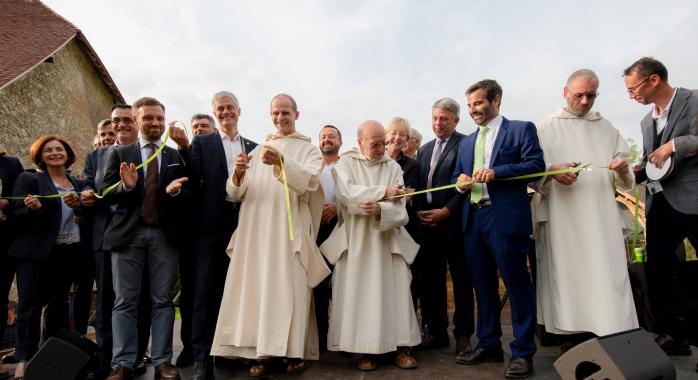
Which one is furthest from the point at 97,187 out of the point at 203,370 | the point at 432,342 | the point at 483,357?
the point at 483,357

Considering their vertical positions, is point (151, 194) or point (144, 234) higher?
point (151, 194)

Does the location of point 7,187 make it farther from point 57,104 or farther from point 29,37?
point 29,37

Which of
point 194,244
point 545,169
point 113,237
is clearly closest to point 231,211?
point 194,244

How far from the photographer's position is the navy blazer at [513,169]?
3711 mm

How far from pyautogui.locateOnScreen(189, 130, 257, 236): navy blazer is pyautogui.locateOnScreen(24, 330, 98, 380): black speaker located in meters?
1.30

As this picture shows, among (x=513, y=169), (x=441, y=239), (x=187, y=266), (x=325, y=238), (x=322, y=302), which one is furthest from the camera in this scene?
(x=325, y=238)

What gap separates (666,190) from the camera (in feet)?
12.5

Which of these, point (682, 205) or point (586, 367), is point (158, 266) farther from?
point (682, 205)

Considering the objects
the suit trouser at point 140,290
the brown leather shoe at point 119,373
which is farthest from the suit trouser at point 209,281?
the brown leather shoe at point 119,373

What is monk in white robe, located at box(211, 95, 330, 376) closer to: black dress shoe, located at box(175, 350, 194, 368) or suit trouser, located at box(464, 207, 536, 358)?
black dress shoe, located at box(175, 350, 194, 368)

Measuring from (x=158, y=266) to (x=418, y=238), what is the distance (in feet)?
8.17

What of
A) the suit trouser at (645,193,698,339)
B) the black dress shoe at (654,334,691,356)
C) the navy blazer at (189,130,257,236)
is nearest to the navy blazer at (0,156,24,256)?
the navy blazer at (189,130,257,236)

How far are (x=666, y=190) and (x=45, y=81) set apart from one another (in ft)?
61.6

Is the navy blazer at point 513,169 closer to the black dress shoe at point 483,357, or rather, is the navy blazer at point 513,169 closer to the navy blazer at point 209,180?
the black dress shoe at point 483,357
